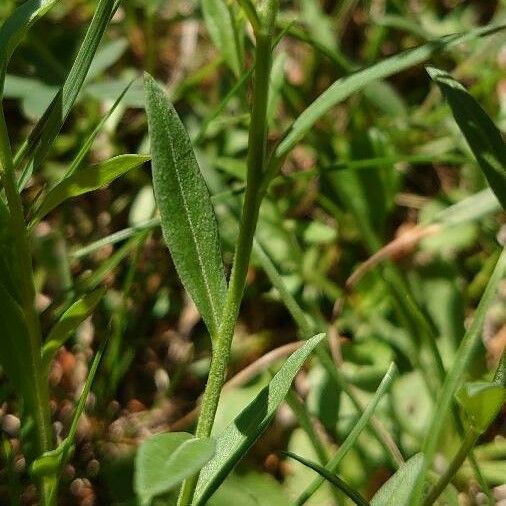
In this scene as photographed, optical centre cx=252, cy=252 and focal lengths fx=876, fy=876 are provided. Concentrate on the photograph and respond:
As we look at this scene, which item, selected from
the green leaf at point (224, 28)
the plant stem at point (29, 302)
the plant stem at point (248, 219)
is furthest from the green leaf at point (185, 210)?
the green leaf at point (224, 28)

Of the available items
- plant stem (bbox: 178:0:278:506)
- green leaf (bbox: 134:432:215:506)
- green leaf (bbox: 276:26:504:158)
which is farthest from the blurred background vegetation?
green leaf (bbox: 134:432:215:506)

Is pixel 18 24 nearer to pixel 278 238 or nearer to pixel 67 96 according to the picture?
pixel 67 96

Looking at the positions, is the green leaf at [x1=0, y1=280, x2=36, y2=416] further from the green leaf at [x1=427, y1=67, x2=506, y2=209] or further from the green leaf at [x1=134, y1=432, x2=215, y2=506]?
the green leaf at [x1=427, y1=67, x2=506, y2=209]

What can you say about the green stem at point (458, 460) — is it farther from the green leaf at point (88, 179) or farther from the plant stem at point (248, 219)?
the green leaf at point (88, 179)

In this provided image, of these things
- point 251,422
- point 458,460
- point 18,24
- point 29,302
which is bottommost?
point 458,460

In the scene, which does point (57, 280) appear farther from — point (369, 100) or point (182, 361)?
point (369, 100)

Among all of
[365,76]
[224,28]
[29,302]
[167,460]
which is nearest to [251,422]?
[167,460]

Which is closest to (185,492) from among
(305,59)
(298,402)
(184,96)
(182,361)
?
(298,402)
